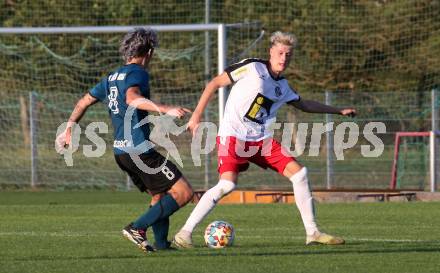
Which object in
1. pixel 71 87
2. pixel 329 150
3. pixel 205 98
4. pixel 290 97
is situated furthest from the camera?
pixel 71 87

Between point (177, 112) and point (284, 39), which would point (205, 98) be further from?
point (177, 112)

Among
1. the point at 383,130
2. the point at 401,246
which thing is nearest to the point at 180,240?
the point at 401,246

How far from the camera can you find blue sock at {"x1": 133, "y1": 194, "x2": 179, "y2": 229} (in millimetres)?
10531

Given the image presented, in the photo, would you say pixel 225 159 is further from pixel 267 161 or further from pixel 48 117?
pixel 48 117

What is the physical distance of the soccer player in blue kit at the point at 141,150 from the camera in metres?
10.5

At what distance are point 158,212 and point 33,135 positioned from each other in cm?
1540

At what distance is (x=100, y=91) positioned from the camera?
11.0 metres

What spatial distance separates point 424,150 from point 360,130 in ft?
5.11

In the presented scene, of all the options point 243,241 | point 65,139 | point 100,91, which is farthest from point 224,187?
point 65,139

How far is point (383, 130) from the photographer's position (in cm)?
2534

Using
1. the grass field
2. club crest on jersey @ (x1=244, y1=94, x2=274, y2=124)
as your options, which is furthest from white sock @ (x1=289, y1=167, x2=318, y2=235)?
club crest on jersey @ (x1=244, y1=94, x2=274, y2=124)

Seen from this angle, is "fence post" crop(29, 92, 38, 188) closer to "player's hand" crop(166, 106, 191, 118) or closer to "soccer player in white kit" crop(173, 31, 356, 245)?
"soccer player in white kit" crop(173, 31, 356, 245)

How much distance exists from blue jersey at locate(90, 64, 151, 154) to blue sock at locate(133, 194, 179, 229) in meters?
0.52

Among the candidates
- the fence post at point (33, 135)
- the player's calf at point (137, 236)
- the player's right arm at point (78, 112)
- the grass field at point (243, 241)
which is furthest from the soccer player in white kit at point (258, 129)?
the fence post at point (33, 135)
